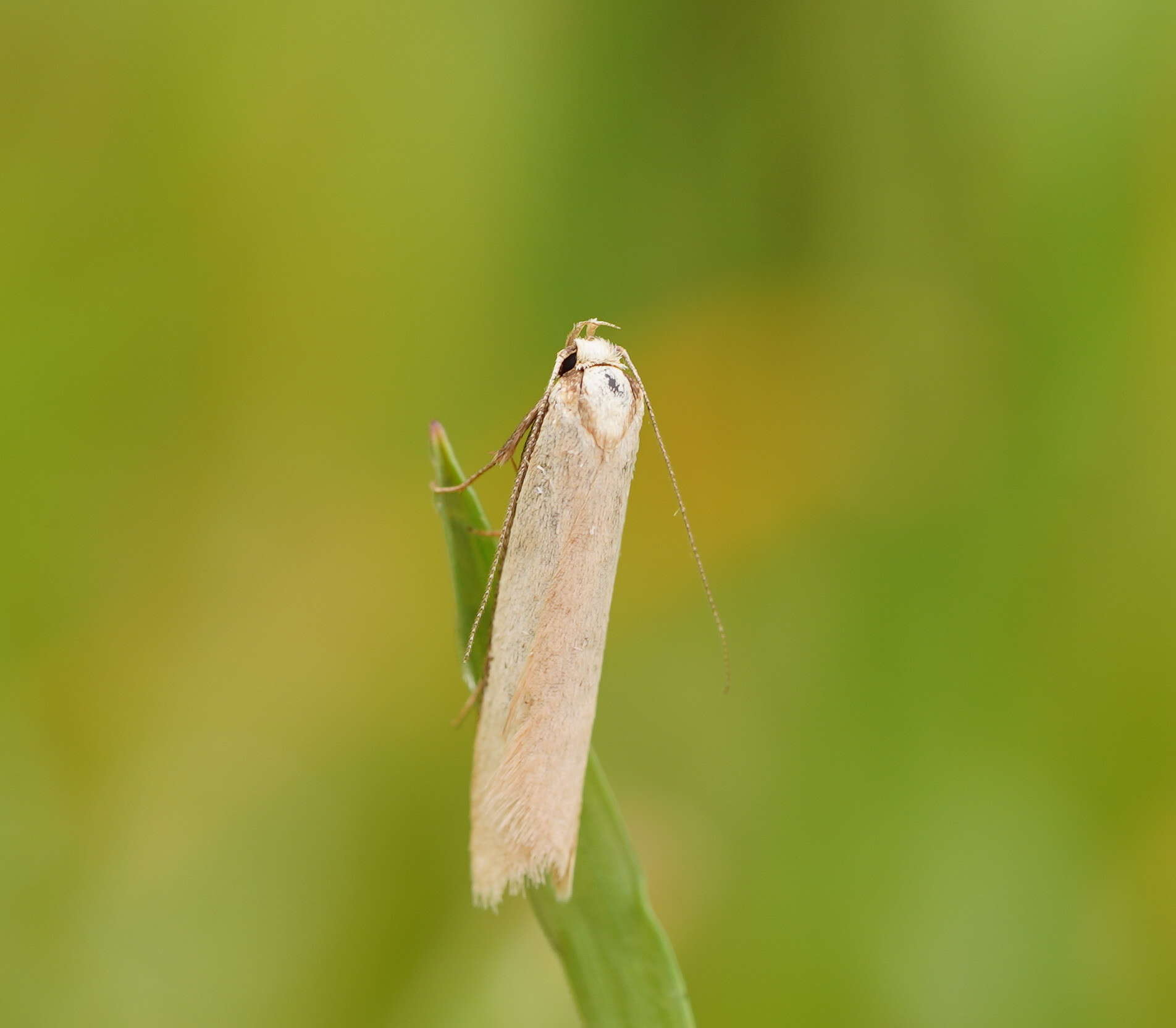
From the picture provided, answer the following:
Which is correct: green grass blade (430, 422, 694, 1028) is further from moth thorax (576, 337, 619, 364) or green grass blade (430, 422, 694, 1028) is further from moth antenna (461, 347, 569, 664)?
moth thorax (576, 337, 619, 364)

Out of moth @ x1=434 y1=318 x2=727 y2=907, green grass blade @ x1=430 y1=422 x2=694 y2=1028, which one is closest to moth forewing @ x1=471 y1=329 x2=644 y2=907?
moth @ x1=434 y1=318 x2=727 y2=907

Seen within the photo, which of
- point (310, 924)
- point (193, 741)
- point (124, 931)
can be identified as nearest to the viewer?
point (124, 931)

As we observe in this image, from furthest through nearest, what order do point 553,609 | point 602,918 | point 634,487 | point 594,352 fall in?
point 634,487, point 594,352, point 553,609, point 602,918

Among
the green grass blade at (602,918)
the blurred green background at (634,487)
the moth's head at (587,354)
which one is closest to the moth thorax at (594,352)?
the moth's head at (587,354)

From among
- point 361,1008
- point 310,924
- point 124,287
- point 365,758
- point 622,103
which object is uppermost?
point 622,103

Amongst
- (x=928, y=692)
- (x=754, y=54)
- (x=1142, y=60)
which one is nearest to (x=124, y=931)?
(x=928, y=692)

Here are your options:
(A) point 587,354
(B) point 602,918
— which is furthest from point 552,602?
(B) point 602,918

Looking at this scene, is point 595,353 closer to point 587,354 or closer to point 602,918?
point 587,354

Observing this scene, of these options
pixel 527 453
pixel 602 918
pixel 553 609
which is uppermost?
pixel 527 453

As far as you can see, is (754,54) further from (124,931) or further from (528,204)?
(124,931)
